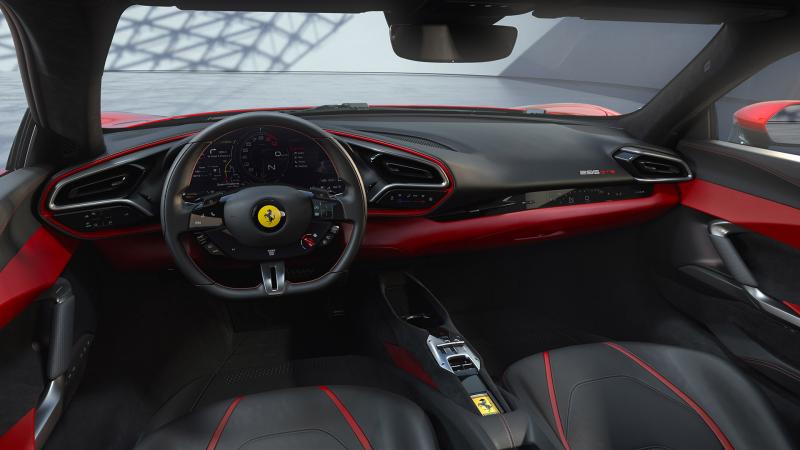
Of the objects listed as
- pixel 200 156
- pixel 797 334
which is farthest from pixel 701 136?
pixel 200 156

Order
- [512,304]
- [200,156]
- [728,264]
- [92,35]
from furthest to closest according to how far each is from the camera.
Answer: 1. [512,304]
2. [728,264]
3. [200,156]
4. [92,35]

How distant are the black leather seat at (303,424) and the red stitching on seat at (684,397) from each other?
2.46ft

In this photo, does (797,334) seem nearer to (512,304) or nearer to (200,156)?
(512,304)

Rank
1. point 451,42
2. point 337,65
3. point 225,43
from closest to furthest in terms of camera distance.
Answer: point 451,42, point 225,43, point 337,65

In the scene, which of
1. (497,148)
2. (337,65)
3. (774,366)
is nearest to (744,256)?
(774,366)

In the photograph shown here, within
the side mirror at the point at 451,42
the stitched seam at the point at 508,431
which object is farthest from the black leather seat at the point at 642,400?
the side mirror at the point at 451,42

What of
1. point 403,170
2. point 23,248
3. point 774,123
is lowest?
point 774,123

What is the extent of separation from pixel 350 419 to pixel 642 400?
854 millimetres

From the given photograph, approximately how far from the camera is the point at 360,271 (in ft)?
8.39

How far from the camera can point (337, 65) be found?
20344mm

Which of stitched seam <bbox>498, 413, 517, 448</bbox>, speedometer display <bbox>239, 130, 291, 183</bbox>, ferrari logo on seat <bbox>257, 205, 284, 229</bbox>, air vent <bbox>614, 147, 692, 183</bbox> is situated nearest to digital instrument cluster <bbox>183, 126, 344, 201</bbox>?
speedometer display <bbox>239, 130, 291, 183</bbox>

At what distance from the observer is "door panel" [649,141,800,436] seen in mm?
1964

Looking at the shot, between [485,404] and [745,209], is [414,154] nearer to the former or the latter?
[485,404]

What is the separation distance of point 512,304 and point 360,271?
89cm
